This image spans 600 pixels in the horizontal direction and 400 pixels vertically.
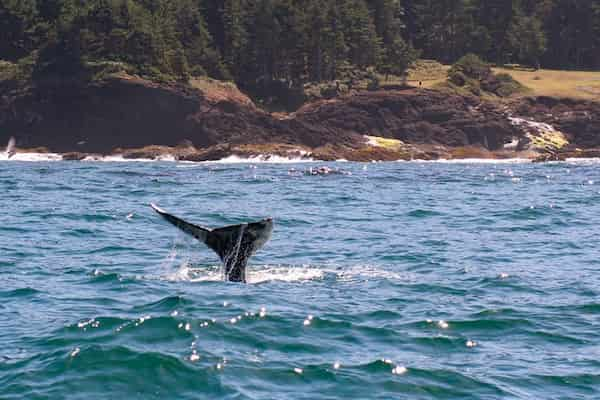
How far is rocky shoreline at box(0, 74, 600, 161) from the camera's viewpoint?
2862 inches

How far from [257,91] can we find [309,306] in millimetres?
73394

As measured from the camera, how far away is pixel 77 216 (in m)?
28.7

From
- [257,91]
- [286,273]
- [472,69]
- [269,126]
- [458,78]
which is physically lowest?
[286,273]

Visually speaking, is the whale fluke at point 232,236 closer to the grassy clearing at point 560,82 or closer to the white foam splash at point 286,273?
the white foam splash at point 286,273

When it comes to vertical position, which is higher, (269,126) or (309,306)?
(269,126)

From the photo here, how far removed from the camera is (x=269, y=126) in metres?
75.1

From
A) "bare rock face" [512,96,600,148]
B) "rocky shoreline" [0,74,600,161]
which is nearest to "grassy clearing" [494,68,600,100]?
"bare rock face" [512,96,600,148]

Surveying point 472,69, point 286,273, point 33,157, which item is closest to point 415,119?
point 472,69

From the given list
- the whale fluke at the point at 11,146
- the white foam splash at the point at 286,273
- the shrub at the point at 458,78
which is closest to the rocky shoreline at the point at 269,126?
the whale fluke at the point at 11,146

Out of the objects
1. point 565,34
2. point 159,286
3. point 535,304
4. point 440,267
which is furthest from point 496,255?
point 565,34

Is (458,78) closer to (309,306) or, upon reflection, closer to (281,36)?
(281,36)

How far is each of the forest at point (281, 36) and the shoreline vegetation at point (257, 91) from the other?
0.17 metres

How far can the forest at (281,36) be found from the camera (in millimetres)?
79312

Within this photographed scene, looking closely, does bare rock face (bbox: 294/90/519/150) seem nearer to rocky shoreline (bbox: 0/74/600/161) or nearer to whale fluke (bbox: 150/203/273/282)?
rocky shoreline (bbox: 0/74/600/161)
